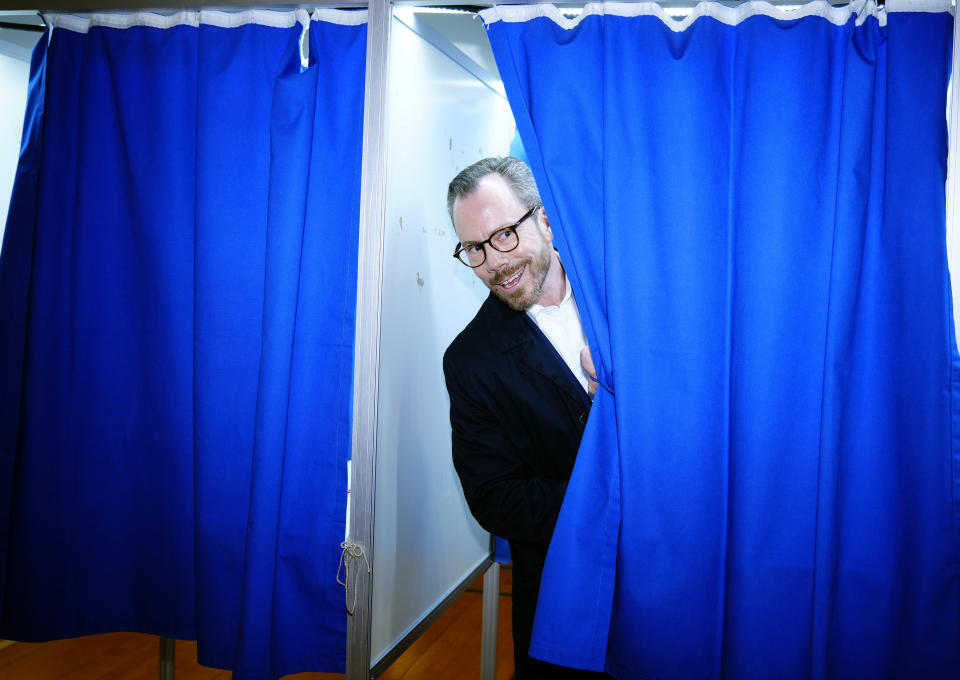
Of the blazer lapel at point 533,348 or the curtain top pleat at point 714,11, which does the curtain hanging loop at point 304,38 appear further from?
the blazer lapel at point 533,348

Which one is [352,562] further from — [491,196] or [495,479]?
[491,196]

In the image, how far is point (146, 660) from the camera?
271 centimetres

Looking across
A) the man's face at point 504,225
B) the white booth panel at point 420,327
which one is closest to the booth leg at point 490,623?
the white booth panel at point 420,327

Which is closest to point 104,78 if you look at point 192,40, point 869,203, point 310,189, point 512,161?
point 192,40

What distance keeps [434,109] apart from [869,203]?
1057 millimetres

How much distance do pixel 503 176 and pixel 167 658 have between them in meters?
1.73

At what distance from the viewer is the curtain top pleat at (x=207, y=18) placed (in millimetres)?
1506

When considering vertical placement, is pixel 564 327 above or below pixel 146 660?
above

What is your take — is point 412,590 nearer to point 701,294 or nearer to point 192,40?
point 701,294

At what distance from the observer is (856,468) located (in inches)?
50.6

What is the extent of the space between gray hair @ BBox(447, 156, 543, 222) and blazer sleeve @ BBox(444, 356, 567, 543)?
0.44m

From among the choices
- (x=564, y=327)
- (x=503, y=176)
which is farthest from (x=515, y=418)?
(x=503, y=176)

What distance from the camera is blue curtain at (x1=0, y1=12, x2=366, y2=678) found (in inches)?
59.6

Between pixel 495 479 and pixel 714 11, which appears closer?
pixel 714 11
